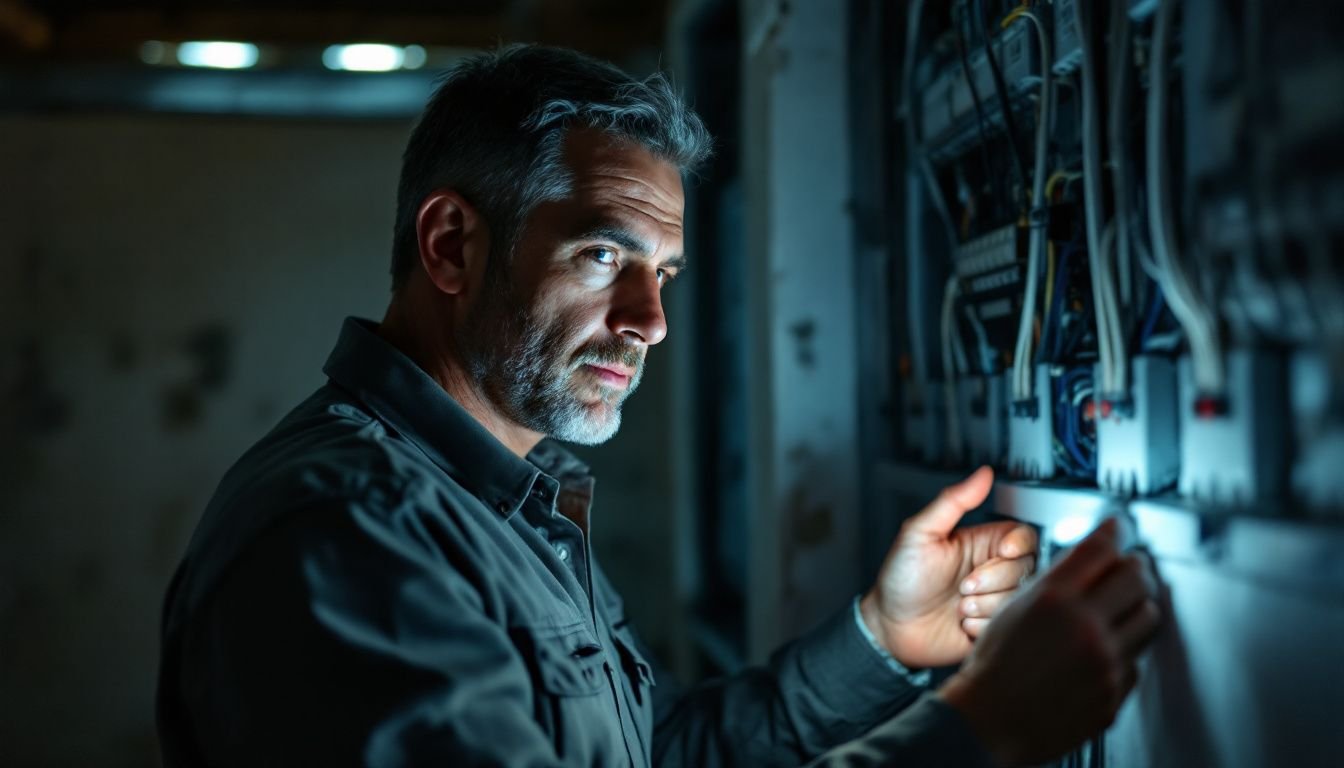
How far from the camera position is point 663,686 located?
3.95 feet

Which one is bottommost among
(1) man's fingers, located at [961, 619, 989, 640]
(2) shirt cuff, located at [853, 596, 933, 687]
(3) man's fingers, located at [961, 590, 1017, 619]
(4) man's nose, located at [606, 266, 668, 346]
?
(2) shirt cuff, located at [853, 596, 933, 687]

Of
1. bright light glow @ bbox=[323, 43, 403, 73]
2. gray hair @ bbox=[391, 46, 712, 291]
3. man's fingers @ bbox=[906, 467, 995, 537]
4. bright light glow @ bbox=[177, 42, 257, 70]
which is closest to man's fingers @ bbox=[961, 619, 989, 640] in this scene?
man's fingers @ bbox=[906, 467, 995, 537]

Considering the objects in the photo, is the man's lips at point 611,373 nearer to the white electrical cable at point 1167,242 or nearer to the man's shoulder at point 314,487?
the man's shoulder at point 314,487

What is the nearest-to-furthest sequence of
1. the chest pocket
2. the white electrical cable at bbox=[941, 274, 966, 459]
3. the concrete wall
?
the chest pocket, the white electrical cable at bbox=[941, 274, 966, 459], the concrete wall

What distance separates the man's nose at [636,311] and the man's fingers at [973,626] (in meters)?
0.45

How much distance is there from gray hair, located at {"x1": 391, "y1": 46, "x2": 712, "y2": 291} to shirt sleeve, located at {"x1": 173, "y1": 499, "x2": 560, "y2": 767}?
40 centimetres

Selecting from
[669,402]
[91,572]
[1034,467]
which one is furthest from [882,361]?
[91,572]

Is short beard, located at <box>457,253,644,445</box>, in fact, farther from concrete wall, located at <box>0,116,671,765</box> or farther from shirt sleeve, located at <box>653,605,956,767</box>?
concrete wall, located at <box>0,116,671,765</box>

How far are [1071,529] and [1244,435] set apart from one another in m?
0.20

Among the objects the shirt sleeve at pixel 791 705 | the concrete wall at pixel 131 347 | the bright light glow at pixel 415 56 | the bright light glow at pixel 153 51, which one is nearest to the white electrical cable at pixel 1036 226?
the shirt sleeve at pixel 791 705

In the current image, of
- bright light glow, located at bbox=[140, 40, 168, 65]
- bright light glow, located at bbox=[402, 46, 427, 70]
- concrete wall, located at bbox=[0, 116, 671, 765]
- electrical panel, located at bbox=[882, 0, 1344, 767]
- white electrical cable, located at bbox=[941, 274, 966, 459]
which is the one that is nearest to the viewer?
electrical panel, located at bbox=[882, 0, 1344, 767]

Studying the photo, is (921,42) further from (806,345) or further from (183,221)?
(183,221)

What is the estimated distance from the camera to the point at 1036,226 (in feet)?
3.04

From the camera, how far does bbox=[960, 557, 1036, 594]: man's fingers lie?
0.96 meters
